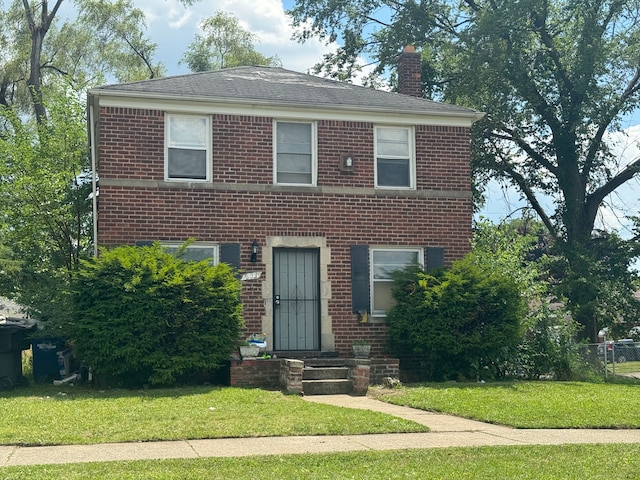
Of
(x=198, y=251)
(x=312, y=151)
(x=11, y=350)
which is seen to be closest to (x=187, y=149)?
(x=198, y=251)

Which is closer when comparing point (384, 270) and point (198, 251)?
point (198, 251)

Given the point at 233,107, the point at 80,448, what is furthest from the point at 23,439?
the point at 233,107

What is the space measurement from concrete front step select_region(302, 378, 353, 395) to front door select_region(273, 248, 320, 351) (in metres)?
2.28

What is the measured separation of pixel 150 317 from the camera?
44.4 feet

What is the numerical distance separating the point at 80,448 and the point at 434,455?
3624 mm

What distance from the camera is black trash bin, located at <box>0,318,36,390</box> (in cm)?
1390

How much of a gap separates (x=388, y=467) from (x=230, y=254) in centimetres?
878

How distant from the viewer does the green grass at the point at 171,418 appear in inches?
354

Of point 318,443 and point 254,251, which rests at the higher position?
point 254,251

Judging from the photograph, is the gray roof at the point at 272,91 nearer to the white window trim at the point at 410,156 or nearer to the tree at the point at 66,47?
the white window trim at the point at 410,156

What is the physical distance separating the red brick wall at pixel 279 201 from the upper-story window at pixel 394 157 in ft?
0.66

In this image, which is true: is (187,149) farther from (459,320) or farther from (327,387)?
(459,320)

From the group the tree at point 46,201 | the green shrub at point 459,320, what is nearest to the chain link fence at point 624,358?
the green shrub at point 459,320

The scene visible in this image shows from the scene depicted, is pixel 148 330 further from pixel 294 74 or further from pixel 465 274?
pixel 294 74
